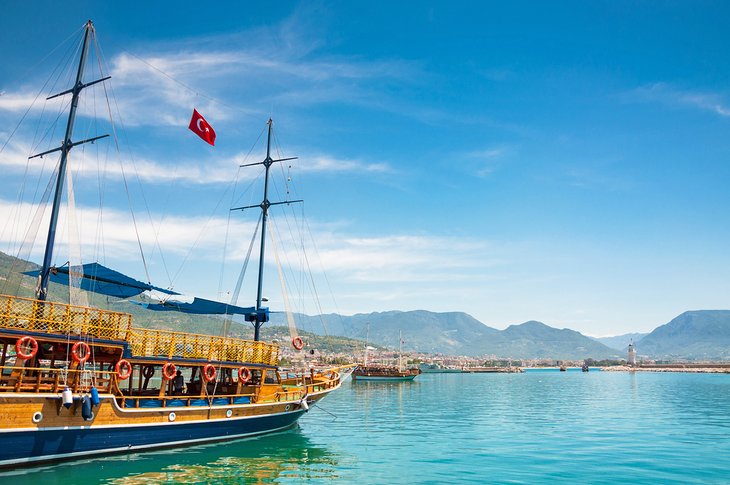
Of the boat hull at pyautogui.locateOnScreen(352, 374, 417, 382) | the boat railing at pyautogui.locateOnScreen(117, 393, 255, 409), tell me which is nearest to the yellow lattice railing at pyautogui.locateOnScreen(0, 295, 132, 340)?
the boat railing at pyautogui.locateOnScreen(117, 393, 255, 409)

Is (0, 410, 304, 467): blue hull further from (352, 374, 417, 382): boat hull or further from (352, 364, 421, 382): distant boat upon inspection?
(352, 364, 421, 382): distant boat

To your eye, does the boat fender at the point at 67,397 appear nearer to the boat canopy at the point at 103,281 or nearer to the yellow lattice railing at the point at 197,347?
the yellow lattice railing at the point at 197,347

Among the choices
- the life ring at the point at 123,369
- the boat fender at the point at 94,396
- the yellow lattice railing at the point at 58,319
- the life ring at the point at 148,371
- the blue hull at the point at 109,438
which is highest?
the yellow lattice railing at the point at 58,319

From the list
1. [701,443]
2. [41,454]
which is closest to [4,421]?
[41,454]

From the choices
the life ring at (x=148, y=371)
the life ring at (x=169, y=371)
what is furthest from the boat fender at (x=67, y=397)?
the life ring at (x=148, y=371)

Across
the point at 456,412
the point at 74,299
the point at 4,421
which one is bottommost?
the point at 456,412

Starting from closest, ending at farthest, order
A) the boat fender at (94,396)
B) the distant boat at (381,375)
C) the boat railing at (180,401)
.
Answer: the boat fender at (94,396) → the boat railing at (180,401) → the distant boat at (381,375)

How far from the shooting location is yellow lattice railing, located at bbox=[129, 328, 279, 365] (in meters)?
23.7

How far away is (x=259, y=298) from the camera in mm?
34438

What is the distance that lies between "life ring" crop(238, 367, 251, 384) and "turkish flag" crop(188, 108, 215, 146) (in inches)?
530

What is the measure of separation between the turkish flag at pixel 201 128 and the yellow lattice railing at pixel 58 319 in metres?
11.9

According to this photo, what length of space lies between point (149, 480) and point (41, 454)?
439 cm

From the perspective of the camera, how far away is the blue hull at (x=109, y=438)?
A: 18.0 meters

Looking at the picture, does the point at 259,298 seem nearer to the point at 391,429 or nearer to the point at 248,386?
the point at 248,386
